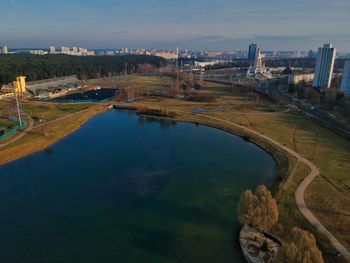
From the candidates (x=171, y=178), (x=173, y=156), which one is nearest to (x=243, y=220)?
(x=171, y=178)

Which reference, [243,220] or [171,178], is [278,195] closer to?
[243,220]

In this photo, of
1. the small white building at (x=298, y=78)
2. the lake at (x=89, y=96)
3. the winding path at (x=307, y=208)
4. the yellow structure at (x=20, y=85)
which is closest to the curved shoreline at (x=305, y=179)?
the winding path at (x=307, y=208)

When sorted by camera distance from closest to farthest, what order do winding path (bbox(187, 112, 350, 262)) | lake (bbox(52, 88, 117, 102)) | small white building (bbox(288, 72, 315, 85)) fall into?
winding path (bbox(187, 112, 350, 262))
lake (bbox(52, 88, 117, 102))
small white building (bbox(288, 72, 315, 85))

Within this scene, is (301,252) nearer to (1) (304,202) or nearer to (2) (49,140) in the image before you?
(1) (304,202)

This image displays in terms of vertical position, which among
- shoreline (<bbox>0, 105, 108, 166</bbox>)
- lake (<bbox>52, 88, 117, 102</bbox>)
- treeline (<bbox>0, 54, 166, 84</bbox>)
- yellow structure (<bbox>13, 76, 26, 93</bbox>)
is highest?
treeline (<bbox>0, 54, 166, 84</bbox>)

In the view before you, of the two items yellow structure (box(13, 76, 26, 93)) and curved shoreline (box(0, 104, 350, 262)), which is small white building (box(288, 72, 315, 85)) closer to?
curved shoreline (box(0, 104, 350, 262))

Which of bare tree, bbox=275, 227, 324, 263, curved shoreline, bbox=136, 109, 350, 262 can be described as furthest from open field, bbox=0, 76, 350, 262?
bare tree, bbox=275, 227, 324, 263

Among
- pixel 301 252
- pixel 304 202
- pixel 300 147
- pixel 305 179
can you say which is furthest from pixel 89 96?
pixel 301 252
